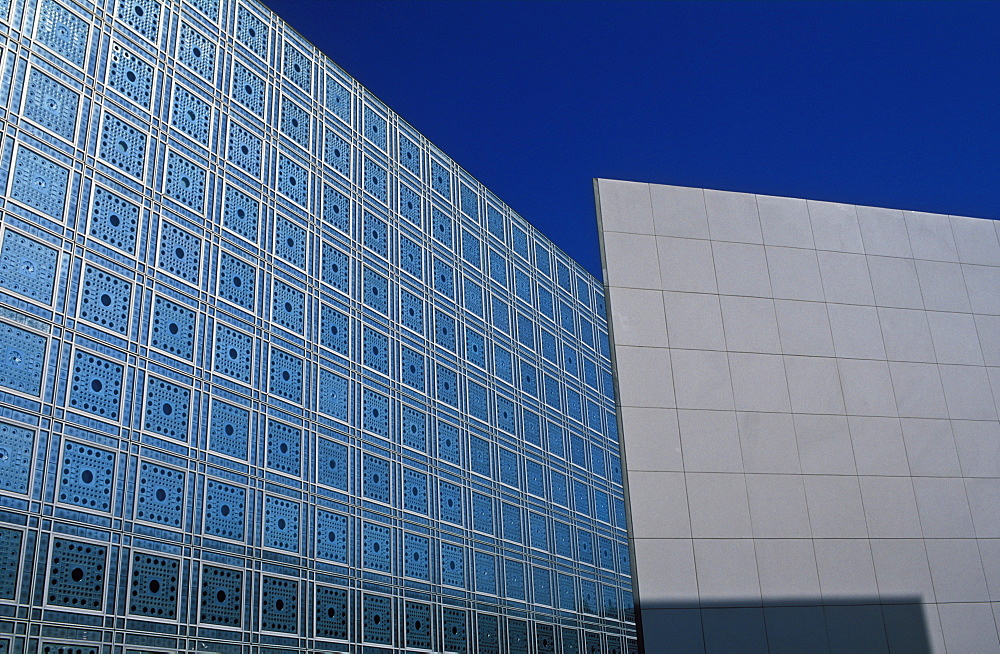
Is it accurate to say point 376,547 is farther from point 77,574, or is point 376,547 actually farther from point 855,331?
point 855,331

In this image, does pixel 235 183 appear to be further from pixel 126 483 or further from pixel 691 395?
pixel 691 395

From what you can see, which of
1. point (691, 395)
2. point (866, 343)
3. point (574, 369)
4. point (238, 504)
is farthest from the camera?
point (574, 369)

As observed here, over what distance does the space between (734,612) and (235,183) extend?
6319 millimetres

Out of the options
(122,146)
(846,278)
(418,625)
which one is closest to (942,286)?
(846,278)

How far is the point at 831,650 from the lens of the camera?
31.7 ft

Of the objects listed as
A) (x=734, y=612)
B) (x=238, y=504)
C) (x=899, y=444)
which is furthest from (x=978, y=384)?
(x=238, y=504)

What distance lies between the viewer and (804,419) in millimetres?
10523

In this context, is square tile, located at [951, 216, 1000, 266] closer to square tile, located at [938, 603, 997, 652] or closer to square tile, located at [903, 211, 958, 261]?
square tile, located at [903, 211, 958, 261]

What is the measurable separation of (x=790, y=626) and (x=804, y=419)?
6.96ft

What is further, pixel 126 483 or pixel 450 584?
pixel 450 584

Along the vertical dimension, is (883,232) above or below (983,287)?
above

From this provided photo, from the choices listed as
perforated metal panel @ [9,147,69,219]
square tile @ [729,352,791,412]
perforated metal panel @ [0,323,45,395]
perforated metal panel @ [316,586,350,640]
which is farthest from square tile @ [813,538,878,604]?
perforated metal panel @ [9,147,69,219]

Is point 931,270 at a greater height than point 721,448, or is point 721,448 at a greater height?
point 931,270

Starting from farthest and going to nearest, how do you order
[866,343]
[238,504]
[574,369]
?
[574,369], [866,343], [238,504]
